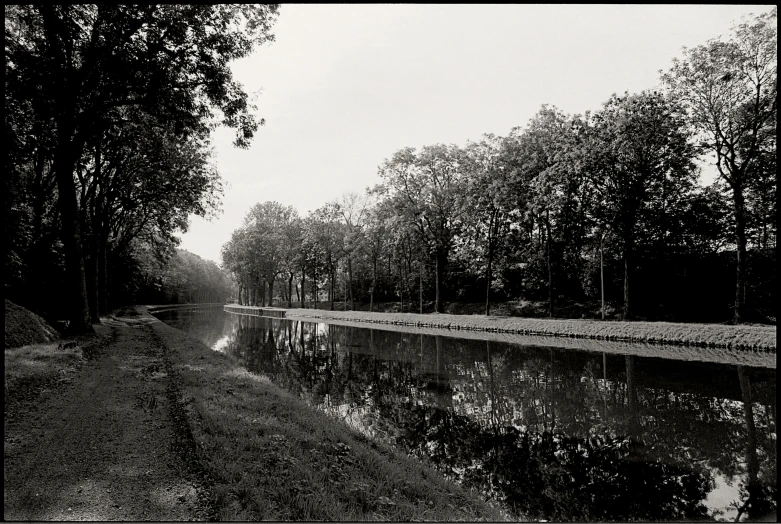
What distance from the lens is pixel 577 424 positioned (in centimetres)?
877

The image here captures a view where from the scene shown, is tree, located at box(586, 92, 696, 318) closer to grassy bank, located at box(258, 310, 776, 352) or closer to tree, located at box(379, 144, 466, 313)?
grassy bank, located at box(258, 310, 776, 352)

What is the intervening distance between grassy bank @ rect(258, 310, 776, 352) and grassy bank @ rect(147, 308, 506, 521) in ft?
59.1

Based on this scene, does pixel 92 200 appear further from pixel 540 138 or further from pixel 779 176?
pixel 540 138

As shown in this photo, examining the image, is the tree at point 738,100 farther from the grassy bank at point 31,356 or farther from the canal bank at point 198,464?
the grassy bank at point 31,356

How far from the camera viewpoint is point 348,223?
4778 cm

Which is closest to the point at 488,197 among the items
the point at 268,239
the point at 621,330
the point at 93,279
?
the point at 621,330

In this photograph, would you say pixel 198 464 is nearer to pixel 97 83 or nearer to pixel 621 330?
pixel 97 83

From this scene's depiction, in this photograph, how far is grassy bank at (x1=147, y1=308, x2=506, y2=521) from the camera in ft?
14.7

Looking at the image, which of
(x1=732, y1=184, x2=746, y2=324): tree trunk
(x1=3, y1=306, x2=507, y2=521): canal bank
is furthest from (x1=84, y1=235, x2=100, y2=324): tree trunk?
(x1=732, y1=184, x2=746, y2=324): tree trunk

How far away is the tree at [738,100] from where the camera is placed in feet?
65.5

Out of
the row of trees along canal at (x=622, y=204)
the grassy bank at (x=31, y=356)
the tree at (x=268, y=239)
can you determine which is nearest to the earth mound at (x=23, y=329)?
the grassy bank at (x=31, y=356)

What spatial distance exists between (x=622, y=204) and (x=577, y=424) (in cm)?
1976

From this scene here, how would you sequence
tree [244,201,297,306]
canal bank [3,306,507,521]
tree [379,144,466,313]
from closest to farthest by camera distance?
canal bank [3,306,507,521]
tree [379,144,466,313]
tree [244,201,297,306]

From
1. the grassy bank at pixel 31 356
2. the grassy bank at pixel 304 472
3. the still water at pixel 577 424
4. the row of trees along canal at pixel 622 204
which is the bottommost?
the still water at pixel 577 424
